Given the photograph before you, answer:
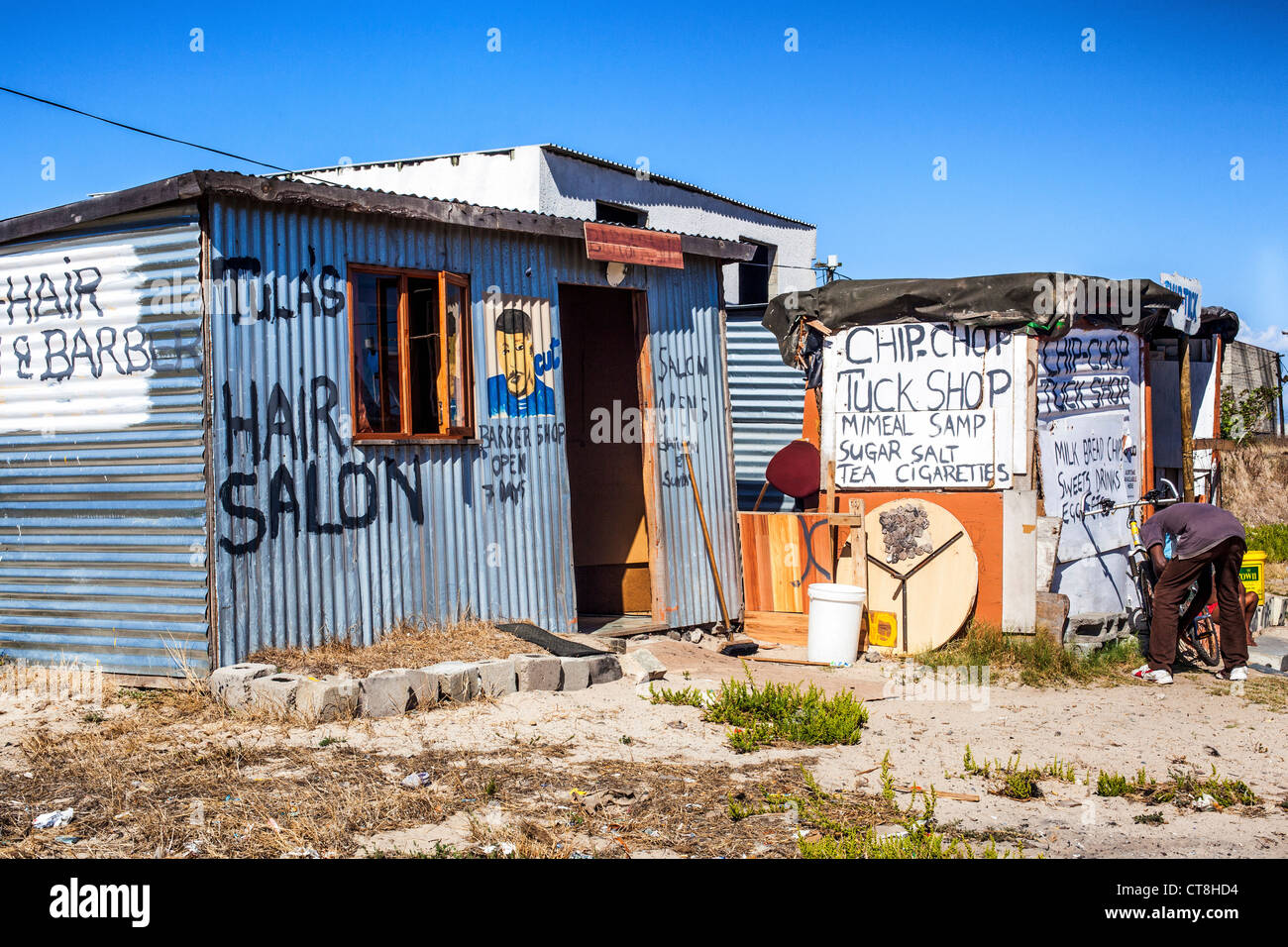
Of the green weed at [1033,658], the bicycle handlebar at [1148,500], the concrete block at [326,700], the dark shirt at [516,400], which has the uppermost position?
the dark shirt at [516,400]

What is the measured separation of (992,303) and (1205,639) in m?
3.63

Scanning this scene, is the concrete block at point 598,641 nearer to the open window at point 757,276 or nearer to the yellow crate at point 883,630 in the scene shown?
the yellow crate at point 883,630

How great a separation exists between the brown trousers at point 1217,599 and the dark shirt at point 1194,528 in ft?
0.17

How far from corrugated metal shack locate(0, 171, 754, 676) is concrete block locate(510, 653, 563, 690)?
4.39 ft

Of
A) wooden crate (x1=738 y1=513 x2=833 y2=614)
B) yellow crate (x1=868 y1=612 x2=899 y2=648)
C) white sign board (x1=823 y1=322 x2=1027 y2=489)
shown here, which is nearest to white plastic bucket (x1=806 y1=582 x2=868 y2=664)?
yellow crate (x1=868 y1=612 x2=899 y2=648)

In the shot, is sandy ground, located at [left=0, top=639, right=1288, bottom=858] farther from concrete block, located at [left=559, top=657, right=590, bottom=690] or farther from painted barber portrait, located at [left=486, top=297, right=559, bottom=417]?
painted barber portrait, located at [left=486, top=297, right=559, bottom=417]

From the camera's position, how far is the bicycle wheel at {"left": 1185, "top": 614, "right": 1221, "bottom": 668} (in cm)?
959

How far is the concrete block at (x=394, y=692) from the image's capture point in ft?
23.2

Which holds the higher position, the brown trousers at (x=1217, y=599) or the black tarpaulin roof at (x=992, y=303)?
the black tarpaulin roof at (x=992, y=303)

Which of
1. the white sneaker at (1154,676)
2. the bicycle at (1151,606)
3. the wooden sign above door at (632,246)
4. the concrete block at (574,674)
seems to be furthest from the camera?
the wooden sign above door at (632,246)

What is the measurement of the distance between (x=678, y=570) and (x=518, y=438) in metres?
2.35

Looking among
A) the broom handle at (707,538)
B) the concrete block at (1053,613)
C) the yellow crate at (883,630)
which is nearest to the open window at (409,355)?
the broom handle at (707,538)
